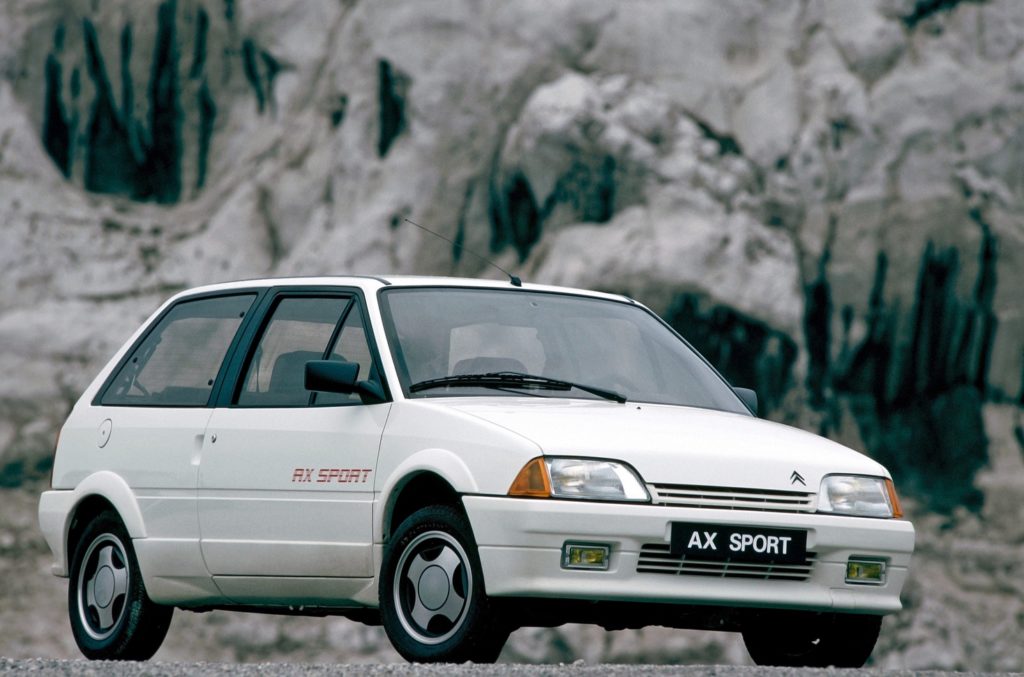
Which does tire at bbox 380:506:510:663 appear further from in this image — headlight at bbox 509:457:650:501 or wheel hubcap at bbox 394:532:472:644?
headlight at bbox 509:457:650:501

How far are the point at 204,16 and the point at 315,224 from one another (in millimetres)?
5077

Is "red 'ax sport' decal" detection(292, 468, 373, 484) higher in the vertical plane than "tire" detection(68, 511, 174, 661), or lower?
higher

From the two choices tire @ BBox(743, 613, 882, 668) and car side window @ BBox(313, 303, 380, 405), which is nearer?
tire @ BBox(743, 613, 882, 668)

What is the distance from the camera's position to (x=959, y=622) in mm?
25703

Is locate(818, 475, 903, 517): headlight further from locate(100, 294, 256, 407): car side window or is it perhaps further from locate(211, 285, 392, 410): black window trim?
locate(100, 294, 256, 407): car side window

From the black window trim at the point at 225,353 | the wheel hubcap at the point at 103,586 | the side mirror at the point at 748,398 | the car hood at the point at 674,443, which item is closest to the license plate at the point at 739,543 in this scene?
the car hood at the point at 674,443

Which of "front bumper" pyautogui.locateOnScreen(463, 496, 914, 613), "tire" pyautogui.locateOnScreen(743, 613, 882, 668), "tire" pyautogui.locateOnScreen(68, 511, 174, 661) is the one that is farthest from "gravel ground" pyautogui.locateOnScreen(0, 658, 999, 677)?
"tire" pyautogui.locateOnScreen(68, 511, 174, 661)

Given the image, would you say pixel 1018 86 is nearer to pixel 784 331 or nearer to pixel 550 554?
pixel 784 331

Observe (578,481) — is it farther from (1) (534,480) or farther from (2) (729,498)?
(2) (729,498)

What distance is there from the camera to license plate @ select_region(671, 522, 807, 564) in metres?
6.14

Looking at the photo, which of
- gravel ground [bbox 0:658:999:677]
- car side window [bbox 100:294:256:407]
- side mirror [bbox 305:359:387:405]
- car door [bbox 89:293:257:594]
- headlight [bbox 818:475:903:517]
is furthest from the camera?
car side window [bbox 100:294:256:407]

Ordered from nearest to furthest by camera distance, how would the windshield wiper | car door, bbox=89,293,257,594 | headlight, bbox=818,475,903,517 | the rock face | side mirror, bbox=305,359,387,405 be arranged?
1. headlight, bbox=818,475,903,517
2. side mirror, bbox=305,359,387,405
3. the windshield wiper
4. car door, bbox=89,293,257,594
5. the rock face

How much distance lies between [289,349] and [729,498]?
2.16m

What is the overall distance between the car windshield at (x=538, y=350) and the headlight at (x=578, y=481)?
2.88ft
